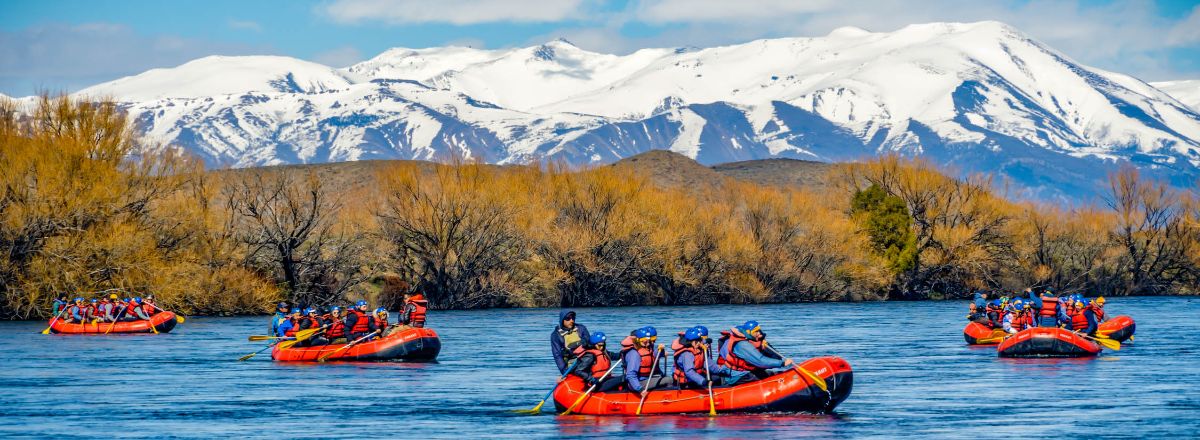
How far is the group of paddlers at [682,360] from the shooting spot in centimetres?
3472

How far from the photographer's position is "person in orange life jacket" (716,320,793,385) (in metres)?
34.8

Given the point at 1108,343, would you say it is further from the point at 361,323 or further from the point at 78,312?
the point at 78,312

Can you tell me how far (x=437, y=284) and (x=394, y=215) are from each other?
4580mm

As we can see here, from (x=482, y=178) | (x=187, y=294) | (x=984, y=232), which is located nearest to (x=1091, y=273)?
(x=984, y=232)

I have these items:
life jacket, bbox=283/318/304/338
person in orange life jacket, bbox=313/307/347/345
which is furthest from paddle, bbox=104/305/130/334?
person in orange life jacket, bbox=313/307/347/345

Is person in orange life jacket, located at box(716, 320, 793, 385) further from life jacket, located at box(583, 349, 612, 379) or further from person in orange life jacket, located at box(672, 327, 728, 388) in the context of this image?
life jacket, located at box(583, 349, 612, 379)

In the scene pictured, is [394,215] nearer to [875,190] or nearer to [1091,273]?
[875,190]

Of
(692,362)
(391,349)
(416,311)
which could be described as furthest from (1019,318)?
(692,362)

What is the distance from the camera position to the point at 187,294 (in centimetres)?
7706

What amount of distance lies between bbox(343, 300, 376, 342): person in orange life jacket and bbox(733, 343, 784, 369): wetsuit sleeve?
2028 centimetres

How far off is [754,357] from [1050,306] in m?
19.3

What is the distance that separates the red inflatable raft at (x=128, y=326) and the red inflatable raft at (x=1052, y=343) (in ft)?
117

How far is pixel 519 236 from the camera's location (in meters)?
89.0

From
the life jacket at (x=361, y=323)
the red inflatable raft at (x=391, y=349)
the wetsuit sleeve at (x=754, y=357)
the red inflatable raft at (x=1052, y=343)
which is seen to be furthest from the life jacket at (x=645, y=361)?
the red inflatable raft at (x=1052, y=343)
